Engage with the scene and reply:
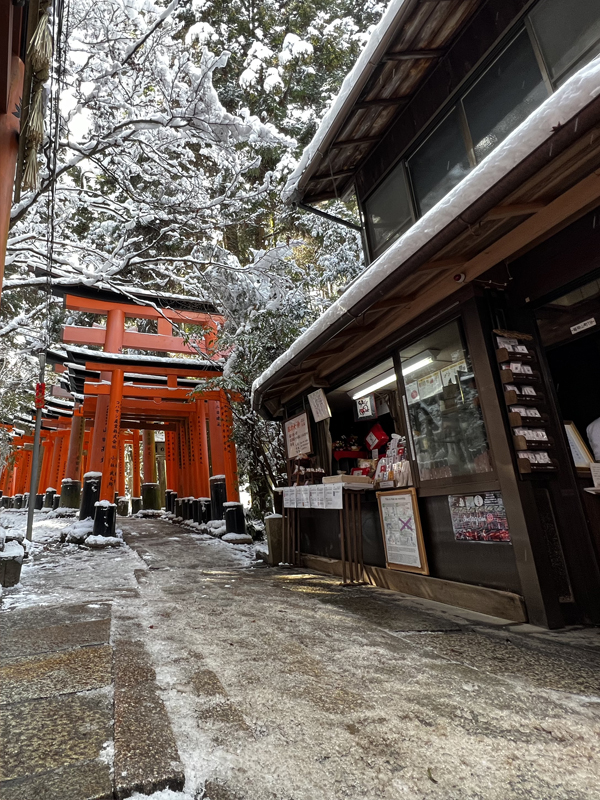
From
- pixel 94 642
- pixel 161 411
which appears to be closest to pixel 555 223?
pixel 94 642

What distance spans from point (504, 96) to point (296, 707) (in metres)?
5.91

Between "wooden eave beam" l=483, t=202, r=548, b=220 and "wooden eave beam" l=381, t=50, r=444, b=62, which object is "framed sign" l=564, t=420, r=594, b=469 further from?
"wooden eave beam" l=381, t=50, r=444, b=62

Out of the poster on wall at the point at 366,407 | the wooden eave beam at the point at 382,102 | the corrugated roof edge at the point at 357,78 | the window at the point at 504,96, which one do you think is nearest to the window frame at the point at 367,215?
the wooden eave beam at the point at 382,102

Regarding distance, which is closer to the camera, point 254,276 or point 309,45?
point 254,276

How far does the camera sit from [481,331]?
402cm

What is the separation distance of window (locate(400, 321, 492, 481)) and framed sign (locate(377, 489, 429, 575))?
1.33 feet

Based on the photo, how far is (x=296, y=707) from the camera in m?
2.19

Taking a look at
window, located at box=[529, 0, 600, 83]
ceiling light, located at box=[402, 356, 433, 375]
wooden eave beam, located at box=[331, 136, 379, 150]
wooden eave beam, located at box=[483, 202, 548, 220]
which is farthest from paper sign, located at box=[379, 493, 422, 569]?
wooden eave beam, located at box=[331, 136, 379, 150]

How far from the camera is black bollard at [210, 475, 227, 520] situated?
13.8 m

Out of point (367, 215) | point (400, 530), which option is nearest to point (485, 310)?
point (400, 530)

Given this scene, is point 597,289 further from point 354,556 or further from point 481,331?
point 354,556

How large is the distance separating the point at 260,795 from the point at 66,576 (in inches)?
263

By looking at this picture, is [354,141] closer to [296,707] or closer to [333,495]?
[333,495]

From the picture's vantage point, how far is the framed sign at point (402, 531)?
15.4 feet
